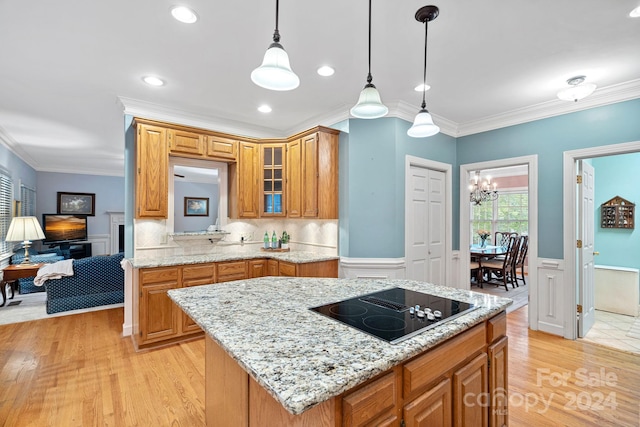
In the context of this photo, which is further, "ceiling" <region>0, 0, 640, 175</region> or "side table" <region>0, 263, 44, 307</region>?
"side table" <region>0, 263, 44, 307</region>

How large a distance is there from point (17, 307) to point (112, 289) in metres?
1.44

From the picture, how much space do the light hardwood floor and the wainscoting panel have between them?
14cm

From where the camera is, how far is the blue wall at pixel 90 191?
302 inches

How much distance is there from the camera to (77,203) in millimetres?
7996

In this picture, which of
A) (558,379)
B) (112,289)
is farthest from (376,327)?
(112,289)

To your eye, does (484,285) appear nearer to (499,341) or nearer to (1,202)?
(499,341)

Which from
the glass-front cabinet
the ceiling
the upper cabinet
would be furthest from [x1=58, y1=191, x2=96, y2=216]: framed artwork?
the glass-front cabinet

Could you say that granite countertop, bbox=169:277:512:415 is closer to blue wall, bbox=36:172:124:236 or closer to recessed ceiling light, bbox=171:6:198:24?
recessed ceiling light, bbox=171:6:198:24

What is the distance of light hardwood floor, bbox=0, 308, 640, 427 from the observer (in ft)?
6.91

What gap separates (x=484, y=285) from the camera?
600cm

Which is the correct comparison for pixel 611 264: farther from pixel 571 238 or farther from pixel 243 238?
pixel 243 238

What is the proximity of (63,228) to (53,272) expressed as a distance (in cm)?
466

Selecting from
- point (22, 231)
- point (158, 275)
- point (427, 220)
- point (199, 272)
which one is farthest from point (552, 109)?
point (22, 231)

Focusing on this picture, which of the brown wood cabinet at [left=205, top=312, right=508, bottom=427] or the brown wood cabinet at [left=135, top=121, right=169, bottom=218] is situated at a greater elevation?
the brown wood cabinet at [left=135, top=121, right=169, bottom=218]
